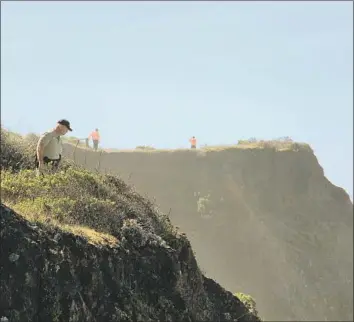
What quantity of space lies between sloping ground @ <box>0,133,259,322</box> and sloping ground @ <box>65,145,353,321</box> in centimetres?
2687

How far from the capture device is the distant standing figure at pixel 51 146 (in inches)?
323

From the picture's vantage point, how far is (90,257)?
208 inches

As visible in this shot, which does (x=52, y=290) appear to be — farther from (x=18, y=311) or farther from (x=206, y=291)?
(x=206, y=291)

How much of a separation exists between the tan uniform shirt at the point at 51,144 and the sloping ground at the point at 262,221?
86.6 feet

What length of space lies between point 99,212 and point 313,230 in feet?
110

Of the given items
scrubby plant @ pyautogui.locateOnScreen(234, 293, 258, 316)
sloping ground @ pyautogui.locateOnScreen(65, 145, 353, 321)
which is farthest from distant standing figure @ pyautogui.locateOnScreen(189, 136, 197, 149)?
scrubby plant @ pyautogui.locateOnScreen(234, 293, 258, 316)

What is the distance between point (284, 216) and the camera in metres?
39.2

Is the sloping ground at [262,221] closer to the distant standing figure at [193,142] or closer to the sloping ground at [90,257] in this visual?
the distant standing figure at [193,142]

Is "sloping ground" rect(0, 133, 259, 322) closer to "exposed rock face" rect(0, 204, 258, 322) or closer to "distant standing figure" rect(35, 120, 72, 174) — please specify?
"exposed rock face" rect(0, 204, 258, 322)

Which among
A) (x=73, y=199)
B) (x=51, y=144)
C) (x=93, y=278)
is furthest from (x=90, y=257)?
(x=51, y=144)

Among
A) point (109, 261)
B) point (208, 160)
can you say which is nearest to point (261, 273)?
point (208, 160)

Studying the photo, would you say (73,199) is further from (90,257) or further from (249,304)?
(249,304)

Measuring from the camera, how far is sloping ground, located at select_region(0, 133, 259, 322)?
4383 millimetres

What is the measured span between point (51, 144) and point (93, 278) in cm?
367
